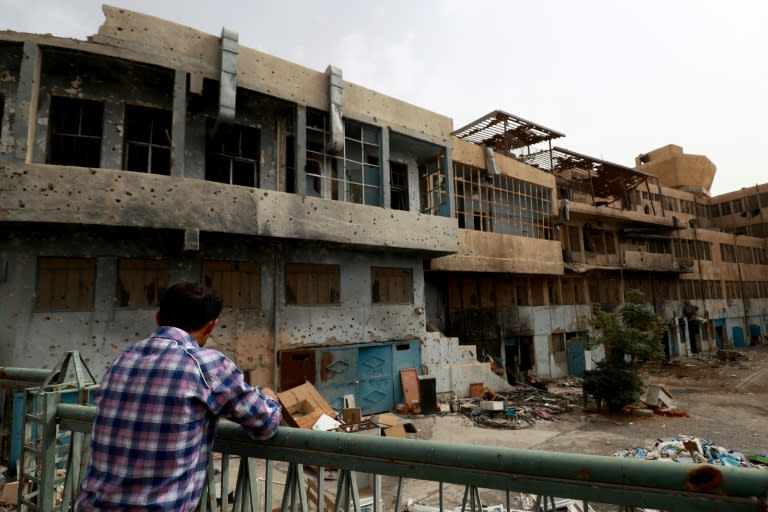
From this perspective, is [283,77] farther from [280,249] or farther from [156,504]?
[156,504]

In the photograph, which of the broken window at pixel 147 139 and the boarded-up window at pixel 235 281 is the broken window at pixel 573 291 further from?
the broken window at pixel 147 139

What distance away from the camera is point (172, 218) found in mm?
8609

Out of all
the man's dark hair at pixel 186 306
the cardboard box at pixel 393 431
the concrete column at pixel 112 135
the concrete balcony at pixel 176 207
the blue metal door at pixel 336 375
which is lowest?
the cardboard box at pixel 393 431

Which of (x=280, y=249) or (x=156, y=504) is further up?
(x=280, y=249)

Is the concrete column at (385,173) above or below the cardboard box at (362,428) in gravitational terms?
above

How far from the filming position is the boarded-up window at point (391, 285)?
12641 mm

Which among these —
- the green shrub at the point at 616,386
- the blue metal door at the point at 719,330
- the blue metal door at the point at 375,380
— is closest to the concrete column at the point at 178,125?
the blue metal door at the point at 375,380

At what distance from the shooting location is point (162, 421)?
154 centimetres

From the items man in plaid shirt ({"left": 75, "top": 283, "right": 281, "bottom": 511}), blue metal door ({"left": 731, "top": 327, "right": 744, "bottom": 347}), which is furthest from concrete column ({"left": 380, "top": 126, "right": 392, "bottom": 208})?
blue metal door ({"left": 731, "top": 327, "right": 744, "bottom": 347})

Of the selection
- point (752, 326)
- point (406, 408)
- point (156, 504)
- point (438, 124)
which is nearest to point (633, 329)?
point (406, 408)

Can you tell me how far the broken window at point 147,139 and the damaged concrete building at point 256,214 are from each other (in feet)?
0.13

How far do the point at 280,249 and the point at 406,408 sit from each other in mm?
6079

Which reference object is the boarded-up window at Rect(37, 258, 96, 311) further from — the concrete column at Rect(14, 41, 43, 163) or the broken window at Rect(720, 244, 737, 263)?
the broken window at Rect(720, 244, 737, 263)

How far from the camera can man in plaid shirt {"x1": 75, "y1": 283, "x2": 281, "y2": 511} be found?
5.01 ft
